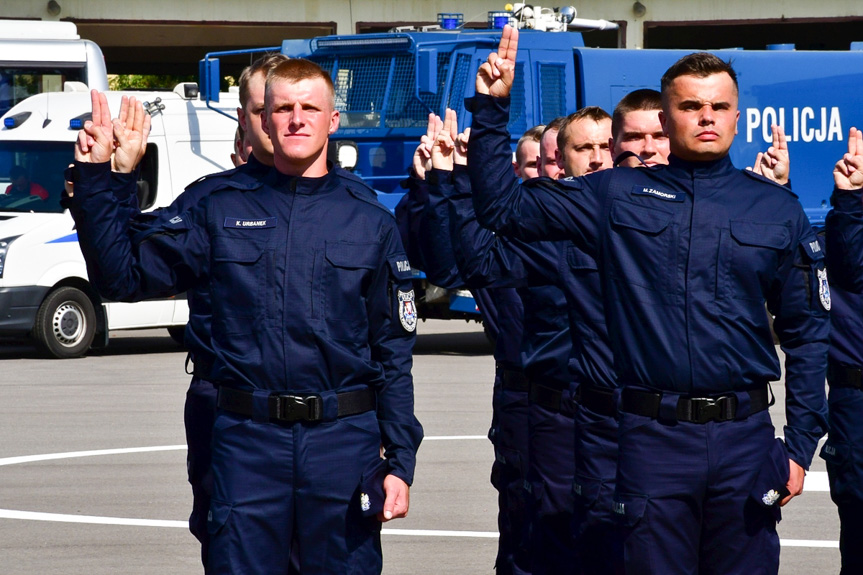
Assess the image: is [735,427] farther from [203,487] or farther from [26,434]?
[26,434]

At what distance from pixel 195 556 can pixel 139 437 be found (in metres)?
3.78

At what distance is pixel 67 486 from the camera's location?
928cm

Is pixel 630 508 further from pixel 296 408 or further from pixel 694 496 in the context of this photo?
pixel 296 408

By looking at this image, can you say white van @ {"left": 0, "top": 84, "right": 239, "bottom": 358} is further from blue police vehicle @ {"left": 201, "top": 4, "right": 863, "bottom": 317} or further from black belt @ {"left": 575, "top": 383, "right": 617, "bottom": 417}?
black belt @ {"left": 575, "top": 383, "right": 617, "bottom": 417}

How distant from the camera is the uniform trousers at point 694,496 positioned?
176 inches

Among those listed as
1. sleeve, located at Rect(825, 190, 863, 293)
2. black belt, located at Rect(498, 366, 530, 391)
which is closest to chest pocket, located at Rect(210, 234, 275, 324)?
black belt, located at Rect(498, 366, 530, 391)

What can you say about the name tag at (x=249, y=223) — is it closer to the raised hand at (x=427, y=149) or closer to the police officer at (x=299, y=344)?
the police officer at (x=299, y=344)

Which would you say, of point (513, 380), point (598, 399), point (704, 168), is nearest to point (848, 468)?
point (513, 380)

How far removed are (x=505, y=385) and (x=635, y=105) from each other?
1.34m

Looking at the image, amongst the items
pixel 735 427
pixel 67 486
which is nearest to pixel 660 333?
pixel 735 427

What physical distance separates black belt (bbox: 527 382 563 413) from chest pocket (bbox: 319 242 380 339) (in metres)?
1.41

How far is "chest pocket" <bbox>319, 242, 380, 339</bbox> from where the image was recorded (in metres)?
4.71

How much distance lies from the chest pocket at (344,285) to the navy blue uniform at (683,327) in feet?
1.46

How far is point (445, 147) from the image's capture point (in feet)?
17.9
